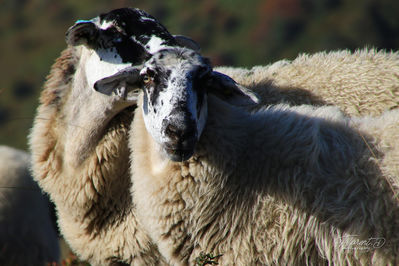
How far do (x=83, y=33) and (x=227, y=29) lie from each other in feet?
145

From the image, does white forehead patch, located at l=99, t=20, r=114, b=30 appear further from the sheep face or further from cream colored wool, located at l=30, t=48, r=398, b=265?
the sheep face

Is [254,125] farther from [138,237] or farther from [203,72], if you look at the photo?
[138,237]

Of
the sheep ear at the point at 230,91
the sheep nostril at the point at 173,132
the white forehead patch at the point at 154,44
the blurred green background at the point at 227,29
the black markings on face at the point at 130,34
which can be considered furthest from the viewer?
the blurred green background at the point at 227,29

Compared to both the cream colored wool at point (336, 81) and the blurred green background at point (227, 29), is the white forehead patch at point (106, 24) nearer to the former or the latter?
the cream colored wool at point (336, 81)

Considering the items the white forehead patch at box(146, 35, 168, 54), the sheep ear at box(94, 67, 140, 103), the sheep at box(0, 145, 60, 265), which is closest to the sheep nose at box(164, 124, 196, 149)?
the sheep ear at box(94, 67, 140, 103)

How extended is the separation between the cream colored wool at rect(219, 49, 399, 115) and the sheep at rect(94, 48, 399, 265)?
110cm

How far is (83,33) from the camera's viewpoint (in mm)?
4070

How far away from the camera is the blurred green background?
43.1 m

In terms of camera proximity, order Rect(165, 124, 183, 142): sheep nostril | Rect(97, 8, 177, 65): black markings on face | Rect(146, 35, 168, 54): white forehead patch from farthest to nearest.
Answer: Rect(97, 8, 177, 65): black markings on face
Rect(146, 35, 168, 54): white forehead patch
Rect(165, 124, 183, 142): sheep nostril

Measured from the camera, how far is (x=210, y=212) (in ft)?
10.7

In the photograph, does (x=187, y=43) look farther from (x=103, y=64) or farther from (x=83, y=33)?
(x=83, y=33)

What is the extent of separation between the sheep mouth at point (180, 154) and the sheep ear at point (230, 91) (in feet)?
1.88

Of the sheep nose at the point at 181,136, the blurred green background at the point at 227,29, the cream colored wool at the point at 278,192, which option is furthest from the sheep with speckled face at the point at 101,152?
the blurred green background at the point at 227,29

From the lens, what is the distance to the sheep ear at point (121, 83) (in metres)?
3.36
